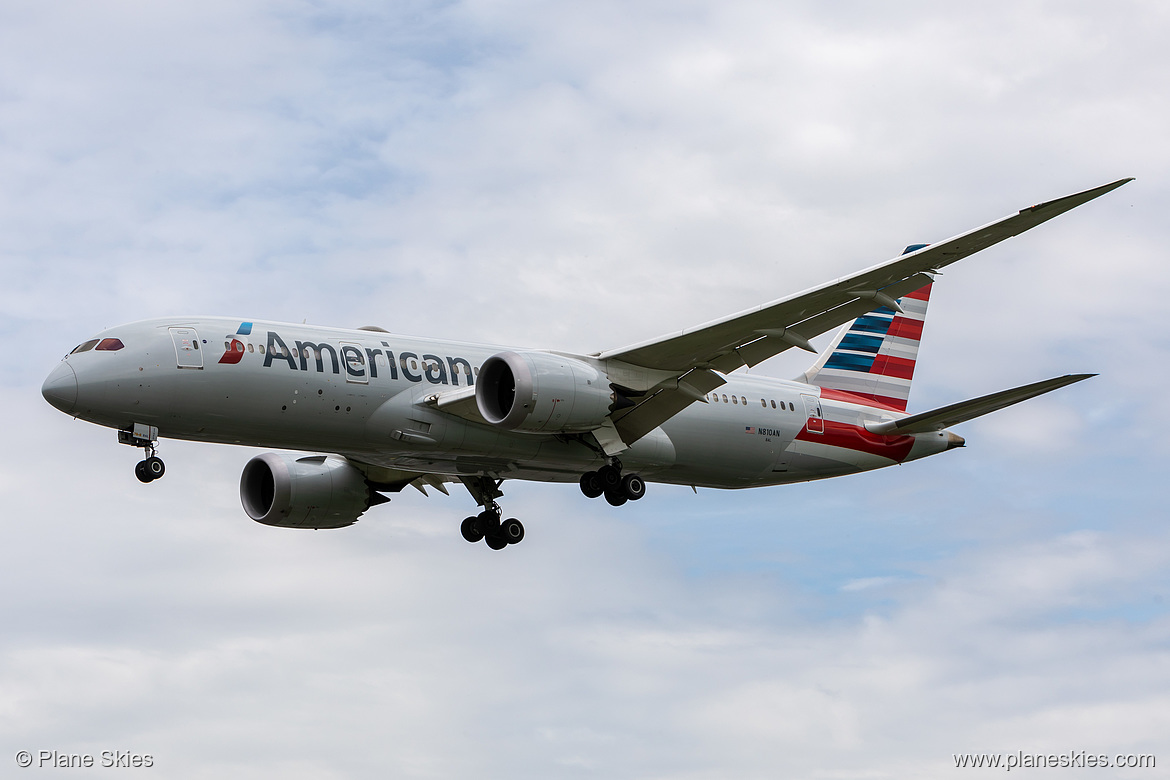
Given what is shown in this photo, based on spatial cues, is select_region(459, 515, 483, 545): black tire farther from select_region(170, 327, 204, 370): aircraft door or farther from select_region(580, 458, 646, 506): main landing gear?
select_region(170, 327, 204, 370): aircraft door

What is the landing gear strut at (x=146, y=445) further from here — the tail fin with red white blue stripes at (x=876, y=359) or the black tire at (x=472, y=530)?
the tail fin with red white blue stripes at (x=876, y=359)

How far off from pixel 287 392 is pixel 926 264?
13.4 metres

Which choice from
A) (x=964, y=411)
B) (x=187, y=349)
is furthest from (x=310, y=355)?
(x=964, y=411)

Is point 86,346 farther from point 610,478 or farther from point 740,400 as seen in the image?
point 740,400

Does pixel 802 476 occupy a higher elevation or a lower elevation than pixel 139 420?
lower

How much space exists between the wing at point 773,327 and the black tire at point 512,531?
18.7 feet

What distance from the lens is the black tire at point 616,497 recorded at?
110 ft

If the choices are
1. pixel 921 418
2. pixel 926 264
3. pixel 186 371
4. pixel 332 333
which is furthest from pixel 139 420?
pixel 921 418

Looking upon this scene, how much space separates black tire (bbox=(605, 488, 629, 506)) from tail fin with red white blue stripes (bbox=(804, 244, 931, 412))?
821 centimetres

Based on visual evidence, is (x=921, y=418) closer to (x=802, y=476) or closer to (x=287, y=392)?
(x=802, y=476)

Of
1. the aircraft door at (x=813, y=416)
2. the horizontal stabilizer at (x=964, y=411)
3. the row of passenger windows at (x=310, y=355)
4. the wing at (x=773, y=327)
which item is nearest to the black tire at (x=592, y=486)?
the wing at (x=773, y=327)

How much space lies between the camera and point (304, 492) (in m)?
37.7

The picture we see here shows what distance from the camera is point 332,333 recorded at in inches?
1235

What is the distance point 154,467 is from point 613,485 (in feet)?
34.4
